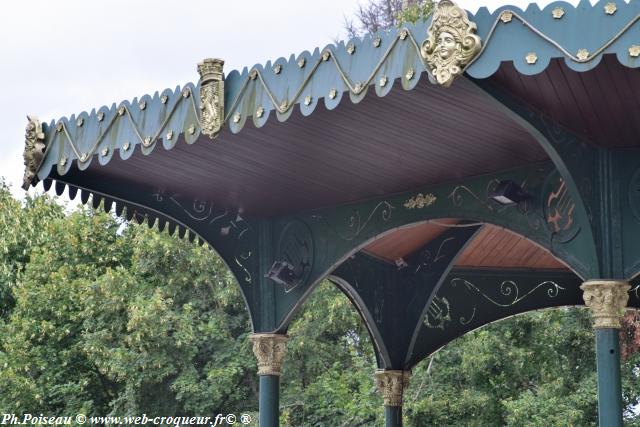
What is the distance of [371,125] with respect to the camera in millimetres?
10438

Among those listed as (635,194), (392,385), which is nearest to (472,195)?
(635,194)

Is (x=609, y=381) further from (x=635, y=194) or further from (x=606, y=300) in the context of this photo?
(x=635, y=194)

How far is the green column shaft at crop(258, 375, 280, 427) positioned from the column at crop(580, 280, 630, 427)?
406 centimetres

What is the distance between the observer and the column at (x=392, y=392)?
14.2m

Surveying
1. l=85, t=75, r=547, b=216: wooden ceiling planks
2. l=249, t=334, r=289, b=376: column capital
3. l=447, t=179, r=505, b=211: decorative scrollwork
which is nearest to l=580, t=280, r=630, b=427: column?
l=85, t=75, r=547, b=216: wooden ceiling planks

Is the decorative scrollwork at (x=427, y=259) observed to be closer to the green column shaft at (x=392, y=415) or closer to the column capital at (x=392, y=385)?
the column capital at (x=392, y=385)

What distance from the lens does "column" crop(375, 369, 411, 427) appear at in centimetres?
1422

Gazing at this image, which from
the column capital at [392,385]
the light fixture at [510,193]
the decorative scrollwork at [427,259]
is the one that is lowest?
the column capital at [392,385]

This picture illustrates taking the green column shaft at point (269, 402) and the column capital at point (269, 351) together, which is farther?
the column capital at point (269, 351)

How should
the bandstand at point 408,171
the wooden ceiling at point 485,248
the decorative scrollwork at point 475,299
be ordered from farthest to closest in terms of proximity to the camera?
the decorative scrollwork at point 475,299 < the wooden ceiling at point 485,248 < the bandstand at point 408,171

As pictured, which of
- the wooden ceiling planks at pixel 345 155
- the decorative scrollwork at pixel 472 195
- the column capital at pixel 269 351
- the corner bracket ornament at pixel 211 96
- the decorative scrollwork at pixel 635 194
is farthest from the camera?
the column capital at pixel 269 351

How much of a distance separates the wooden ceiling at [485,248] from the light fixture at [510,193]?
2.62 meters

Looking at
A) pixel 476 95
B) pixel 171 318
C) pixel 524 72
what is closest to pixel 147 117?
pixel 476 95

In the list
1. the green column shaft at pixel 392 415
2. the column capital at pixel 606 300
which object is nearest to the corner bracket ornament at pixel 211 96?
the column capital at pixel 606 300
